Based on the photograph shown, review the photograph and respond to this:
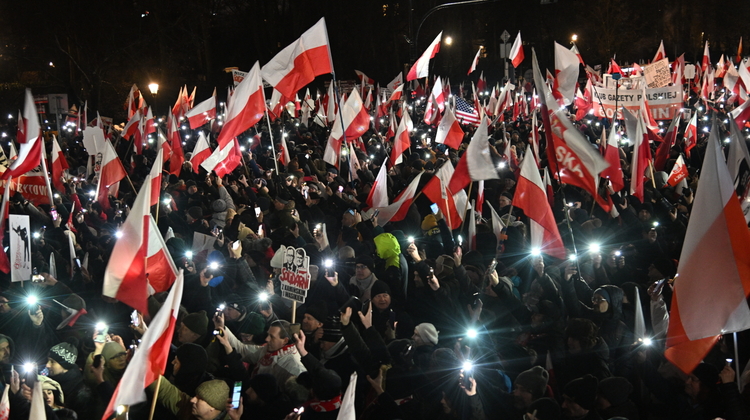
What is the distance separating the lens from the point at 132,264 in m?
5.55

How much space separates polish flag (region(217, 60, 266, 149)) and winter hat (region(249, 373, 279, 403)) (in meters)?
5.77

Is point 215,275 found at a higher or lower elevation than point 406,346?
higher

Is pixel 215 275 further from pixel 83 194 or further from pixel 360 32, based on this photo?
pixel 360 32

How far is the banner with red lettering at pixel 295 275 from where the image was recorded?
5.54 meters

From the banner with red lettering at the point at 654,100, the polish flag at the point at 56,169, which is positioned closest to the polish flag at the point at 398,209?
the polish flag at the point at 56,169

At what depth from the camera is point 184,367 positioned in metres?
4.80

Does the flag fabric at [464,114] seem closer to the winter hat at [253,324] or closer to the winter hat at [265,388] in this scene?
the winter hat at [253,324]

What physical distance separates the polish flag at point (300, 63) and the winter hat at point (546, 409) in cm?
680

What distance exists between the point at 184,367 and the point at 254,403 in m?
0.64

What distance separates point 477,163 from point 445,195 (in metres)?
0.60

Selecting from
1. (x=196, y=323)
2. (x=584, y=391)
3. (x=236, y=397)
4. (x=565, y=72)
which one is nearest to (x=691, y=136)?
(x=565, y=72)

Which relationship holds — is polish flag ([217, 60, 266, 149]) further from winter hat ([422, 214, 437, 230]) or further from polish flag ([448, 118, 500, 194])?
polish flag ([448, 118, 500, 194])

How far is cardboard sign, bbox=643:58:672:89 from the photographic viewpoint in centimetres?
1783

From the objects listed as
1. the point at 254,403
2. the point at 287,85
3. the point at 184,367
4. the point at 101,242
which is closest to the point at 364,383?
the point at 254,403
